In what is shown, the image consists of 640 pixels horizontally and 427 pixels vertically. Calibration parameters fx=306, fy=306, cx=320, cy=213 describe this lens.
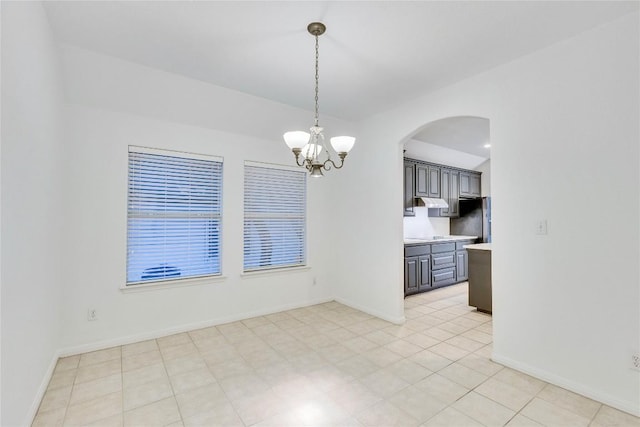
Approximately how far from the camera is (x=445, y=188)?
20.5ft

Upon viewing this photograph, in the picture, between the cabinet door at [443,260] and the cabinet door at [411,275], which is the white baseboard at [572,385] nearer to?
the cabinet door at [411,275]

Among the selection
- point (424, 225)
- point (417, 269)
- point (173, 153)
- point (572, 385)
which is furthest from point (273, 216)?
point (424, 225)

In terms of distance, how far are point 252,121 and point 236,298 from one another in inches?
90.0

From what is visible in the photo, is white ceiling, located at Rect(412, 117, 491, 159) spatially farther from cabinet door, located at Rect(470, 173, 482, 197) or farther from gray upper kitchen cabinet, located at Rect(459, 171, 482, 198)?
cabinet door, located at Rect(470, 173, 482, 197)

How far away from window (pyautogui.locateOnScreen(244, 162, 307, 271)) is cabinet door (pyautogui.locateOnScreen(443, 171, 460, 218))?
3446 millimetres

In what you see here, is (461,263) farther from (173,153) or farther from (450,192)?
(173,153)

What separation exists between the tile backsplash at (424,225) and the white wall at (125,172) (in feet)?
11.2

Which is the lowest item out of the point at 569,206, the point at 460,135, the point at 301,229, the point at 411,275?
the point at 411,275

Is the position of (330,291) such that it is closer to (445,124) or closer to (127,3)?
(445,124)

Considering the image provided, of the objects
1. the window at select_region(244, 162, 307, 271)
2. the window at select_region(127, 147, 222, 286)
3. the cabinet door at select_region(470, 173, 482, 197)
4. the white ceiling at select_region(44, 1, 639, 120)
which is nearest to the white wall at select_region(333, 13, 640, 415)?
the white ceiling at select_region(44, 1, 639, 120)

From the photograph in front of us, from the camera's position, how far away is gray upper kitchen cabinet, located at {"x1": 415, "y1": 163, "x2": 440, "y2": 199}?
5676 millimetres

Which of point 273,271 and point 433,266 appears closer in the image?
point 273,271

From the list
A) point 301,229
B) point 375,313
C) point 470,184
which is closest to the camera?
point 375,313

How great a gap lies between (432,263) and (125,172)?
480 cm
